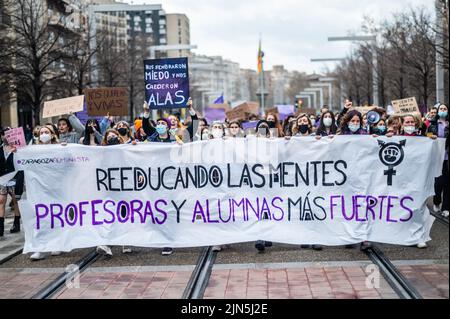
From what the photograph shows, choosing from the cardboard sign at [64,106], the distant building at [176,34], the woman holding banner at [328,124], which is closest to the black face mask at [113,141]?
the cardboard sign at [64,106]

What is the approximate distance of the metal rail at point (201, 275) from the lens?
591 centimetres

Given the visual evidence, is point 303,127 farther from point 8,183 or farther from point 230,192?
point 8,183

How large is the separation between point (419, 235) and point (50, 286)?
418 centimetres

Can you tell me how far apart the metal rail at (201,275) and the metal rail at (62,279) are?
1.29 meters

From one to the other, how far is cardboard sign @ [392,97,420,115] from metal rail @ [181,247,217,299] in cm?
605

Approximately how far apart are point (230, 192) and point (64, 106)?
3.22 meters

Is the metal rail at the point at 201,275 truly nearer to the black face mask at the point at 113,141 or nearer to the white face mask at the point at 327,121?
the black face mask at the point at 113,141

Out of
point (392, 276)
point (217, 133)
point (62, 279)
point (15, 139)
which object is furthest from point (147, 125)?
point (392, 276)

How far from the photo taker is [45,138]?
830 centimetres

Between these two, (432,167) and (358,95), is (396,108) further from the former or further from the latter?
(358,95)

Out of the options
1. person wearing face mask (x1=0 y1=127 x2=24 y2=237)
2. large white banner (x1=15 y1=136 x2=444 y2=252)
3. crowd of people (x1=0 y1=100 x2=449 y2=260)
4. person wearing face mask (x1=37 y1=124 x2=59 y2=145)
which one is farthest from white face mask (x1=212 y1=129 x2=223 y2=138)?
person wearing face mask (x1=0 y1=127 x2=24 y2=237)

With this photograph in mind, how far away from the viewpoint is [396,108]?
12.8 meters

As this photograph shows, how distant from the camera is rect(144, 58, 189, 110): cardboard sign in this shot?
33.3 feet

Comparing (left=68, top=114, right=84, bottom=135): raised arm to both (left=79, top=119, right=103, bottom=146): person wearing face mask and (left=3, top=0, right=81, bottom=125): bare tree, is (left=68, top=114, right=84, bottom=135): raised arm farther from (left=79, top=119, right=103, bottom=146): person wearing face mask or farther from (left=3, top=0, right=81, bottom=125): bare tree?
(left=3, top=0, right=81, bottom=125): bare tree
